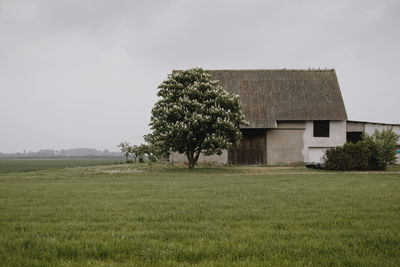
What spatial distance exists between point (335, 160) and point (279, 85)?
13.7 metres

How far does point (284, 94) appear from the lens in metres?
39.1

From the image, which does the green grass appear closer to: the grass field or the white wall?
the white wall

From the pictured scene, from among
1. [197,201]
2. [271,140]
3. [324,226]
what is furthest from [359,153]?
[324,226]

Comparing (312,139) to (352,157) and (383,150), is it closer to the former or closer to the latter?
(352,157)

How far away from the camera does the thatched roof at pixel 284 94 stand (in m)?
37.1

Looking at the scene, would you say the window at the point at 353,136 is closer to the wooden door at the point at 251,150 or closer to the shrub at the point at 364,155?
the wooden door at the point at 251,150

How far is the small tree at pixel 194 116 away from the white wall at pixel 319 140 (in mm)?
11046

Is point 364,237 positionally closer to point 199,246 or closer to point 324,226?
point 324,226

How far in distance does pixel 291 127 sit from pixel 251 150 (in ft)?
14.6

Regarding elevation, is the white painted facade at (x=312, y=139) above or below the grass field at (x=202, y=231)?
above

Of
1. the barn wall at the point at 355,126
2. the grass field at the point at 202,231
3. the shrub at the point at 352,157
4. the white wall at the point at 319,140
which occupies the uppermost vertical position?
the barn wall at the point at 355,126

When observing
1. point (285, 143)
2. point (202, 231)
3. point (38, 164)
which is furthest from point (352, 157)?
point (38, 164)

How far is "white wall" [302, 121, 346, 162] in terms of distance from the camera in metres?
37.3

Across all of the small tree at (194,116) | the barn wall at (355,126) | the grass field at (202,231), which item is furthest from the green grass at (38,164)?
the barn wall at (355,126)
